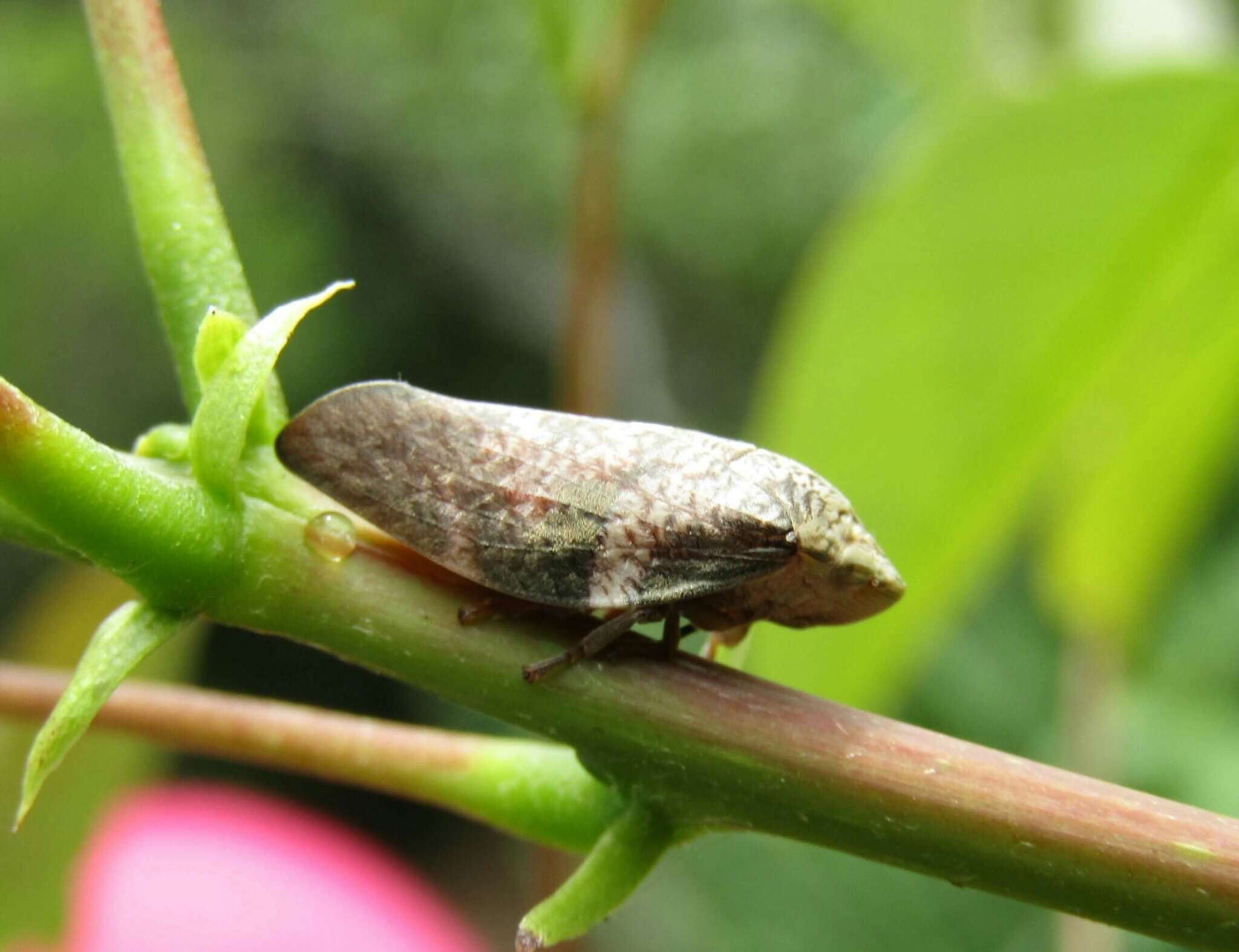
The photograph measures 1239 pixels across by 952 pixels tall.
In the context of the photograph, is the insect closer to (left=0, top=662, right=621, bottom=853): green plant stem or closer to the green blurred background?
(left=0, top=662, right=621, bottom=853): green plant stem

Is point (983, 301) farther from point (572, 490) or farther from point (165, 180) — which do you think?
point (165, 180)

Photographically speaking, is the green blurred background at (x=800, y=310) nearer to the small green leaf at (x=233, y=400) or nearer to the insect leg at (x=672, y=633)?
the insect leg at (x=672, y=633)

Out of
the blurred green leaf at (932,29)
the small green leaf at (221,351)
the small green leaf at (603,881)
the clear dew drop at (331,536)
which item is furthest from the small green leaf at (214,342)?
the blurred green leaf at (932,29)

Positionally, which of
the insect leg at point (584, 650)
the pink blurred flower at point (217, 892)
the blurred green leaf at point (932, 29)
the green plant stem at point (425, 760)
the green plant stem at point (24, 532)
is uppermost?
the blurred green leaf at point (932, 29)

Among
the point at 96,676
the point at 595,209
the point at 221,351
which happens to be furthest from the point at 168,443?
the point at 595,209

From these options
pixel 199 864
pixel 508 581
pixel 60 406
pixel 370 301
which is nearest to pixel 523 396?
pixel 370 301

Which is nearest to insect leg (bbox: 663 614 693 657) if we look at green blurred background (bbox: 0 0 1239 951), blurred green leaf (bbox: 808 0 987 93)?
green blurred background (bbox: 0 0 1239 951)
